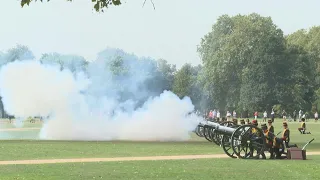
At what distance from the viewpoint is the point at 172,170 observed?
20.6 metres

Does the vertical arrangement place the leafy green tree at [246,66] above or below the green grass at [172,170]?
above

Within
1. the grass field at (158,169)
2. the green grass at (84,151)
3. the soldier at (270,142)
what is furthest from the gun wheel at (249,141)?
the green grass at (84,151)

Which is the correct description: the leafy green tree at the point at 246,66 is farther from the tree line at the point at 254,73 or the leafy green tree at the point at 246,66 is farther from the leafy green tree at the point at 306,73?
the leafy green tree at the point at 306,73

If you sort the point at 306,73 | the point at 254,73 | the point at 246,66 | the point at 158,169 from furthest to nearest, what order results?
the point at 306,73 < the point at 246,66 < the point at 254,73 < the point at 158,169

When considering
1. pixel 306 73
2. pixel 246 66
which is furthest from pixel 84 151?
pixel 306 73

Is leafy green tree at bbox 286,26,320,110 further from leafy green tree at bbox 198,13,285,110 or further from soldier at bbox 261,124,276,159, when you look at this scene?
soldier at bbox 261,124,276,159

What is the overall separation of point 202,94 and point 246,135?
7805 centimetres

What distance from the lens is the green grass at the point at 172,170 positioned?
1891cm

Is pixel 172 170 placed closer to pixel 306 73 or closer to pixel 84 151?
pixel 84 151

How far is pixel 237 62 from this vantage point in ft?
340

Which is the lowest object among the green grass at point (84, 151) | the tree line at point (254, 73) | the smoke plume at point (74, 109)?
the green grass at point (84, 151)

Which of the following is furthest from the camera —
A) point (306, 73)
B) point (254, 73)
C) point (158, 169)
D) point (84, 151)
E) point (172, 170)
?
point (306, 73)

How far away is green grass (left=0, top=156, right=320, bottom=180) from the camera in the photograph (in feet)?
62.0

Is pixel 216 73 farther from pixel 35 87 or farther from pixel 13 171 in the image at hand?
pixel 13 171
